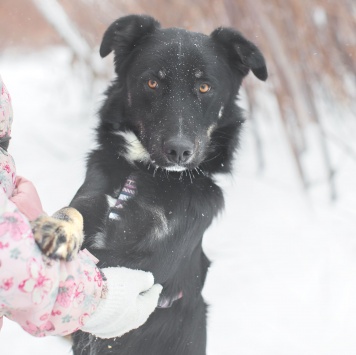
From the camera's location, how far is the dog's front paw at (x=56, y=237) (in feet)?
5.92

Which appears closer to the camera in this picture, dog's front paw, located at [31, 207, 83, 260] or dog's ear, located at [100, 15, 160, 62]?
dog's front paw, located at [31, 207, 83, 260]

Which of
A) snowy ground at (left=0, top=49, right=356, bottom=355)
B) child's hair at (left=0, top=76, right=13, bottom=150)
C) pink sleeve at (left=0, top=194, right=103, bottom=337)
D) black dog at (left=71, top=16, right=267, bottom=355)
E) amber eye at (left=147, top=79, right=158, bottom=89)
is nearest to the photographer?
pink sleeve at (left=0, top=194, right=103, bottom=337)

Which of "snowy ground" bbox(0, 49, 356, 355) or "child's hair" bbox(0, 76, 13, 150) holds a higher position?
"child's hair" bbox(0, 76, 13, 150)

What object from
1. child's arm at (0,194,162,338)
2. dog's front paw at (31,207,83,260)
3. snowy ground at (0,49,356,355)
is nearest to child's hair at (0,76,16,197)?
dog's front paw at (31,207,83,260)

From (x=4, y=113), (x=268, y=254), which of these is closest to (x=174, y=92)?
(x=4, y=113)

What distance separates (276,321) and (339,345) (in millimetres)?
508

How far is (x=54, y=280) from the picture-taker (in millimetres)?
1695

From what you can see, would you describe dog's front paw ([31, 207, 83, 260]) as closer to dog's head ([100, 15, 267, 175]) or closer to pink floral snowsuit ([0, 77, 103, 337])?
pink floral snowsuit ([0, 77, 103, 337])

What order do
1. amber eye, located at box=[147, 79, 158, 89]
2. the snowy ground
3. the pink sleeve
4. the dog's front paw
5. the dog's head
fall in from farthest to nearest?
the snowy ground < amber eye, located at box=[147, 79, 158, 89] < the dog's head < the dog's front paw < the pink sleeve

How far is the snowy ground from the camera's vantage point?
3.94 meters

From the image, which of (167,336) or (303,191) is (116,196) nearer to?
(167,336)

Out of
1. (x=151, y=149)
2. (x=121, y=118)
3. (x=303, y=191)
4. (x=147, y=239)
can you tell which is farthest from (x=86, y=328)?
(x=303, y=191)

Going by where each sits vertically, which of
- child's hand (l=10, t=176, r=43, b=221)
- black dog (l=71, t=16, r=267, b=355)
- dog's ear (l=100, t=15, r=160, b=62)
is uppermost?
dog's ear (l=100, t=15, r=160, b=62)

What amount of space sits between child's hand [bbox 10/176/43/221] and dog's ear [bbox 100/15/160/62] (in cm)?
127
